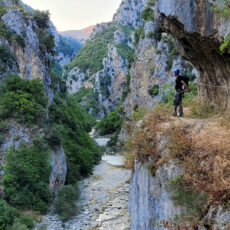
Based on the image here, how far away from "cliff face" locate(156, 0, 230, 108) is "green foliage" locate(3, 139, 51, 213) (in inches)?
535

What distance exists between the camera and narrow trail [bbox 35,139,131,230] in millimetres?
16516

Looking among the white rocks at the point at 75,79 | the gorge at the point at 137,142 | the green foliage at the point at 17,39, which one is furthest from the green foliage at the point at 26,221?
the white rocks at the point at 75,79

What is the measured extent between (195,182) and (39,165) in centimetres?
1597

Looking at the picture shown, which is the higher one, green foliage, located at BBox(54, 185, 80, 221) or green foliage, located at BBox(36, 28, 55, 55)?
green foliage, located at BBox(36, 28, 55, 55)

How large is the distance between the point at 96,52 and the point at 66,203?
3557 inches

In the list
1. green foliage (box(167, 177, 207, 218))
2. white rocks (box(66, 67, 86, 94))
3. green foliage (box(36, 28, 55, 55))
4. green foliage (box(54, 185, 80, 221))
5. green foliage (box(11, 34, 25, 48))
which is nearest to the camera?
green foliage (box(167, 177, 207, 218))

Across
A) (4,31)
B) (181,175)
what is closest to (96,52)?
(4,31)

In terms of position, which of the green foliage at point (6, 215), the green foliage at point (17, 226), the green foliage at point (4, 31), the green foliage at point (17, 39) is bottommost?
the green foliage at point (17, 226)

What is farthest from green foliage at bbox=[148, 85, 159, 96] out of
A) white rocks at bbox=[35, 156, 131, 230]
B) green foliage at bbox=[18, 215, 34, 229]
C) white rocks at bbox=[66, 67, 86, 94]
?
white rocks at bbox=[66, 67, 86, 94]

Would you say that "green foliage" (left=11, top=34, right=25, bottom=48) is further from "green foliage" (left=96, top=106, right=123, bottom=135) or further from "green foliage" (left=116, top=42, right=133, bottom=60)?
"green foliage" (left=116, top=42, right=133, bottom=60)

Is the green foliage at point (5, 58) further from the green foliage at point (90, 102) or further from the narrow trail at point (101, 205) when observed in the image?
the green foliage at point (90, 102)

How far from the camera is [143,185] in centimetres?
866

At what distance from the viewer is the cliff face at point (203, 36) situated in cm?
721

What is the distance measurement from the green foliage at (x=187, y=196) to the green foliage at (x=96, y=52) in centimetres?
8945
